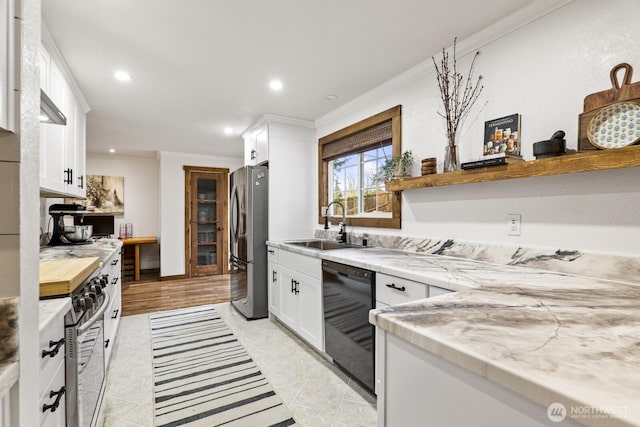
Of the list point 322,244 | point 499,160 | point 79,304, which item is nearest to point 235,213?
point 322,244

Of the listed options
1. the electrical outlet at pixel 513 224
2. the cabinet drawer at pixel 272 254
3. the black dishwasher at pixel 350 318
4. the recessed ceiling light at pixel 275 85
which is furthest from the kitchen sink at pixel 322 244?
the recessed ceiling light at pixel 275 85

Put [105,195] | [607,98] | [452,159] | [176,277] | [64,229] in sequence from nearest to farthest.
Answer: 1. [607,98]
2. [452,159]
3. [64,229]
4. [176,277]
5. [105,195]

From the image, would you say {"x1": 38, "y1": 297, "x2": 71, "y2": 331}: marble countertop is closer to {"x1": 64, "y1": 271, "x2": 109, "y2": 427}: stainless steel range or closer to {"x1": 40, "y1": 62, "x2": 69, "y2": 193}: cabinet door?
{"x1": 64, "y1": 271, "x2": 109, "y2": 427}: stainless steel range

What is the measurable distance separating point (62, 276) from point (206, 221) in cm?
475

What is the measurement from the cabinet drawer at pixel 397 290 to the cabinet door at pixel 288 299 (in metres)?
1.19

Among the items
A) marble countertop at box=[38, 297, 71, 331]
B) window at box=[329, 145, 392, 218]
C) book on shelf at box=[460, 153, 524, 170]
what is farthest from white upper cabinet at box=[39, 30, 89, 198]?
book on shelf at box=[460, 153, 524, 170]

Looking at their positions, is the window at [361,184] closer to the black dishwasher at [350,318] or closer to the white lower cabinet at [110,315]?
the black dishwasher at [350,318]

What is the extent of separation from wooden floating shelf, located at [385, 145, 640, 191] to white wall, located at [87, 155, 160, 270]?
18.9ft

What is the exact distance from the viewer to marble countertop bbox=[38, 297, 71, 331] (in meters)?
0.93

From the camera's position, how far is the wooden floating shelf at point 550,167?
1.23 metres

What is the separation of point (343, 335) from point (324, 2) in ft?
6.84

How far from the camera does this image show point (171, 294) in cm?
445

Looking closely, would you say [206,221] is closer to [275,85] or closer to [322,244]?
[322,244]

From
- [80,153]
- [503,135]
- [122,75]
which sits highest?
[122,75]
